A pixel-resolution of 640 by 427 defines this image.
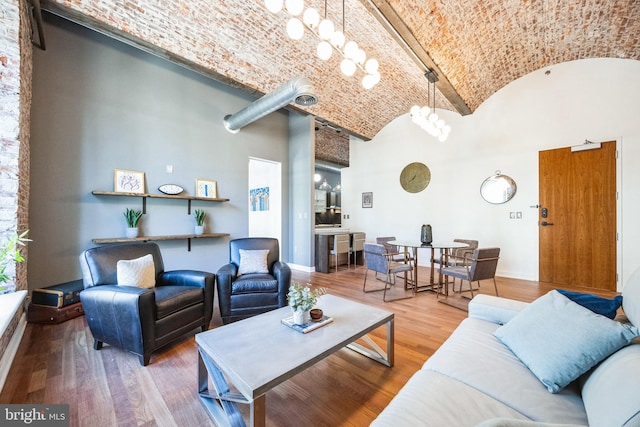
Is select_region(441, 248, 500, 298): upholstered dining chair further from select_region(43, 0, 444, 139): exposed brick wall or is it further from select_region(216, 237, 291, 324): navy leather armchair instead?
select_region(43, 0, 444, 139): exposed brick wall

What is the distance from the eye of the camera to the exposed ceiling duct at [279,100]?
3.22 meters

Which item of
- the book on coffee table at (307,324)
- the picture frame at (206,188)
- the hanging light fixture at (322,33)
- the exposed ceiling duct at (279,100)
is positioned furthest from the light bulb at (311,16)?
the picture frame at (206,188)

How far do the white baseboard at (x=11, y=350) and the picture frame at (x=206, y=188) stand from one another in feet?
7.67

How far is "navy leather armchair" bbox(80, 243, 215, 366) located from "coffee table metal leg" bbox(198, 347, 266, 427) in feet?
2.24

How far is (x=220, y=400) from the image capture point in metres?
1.46

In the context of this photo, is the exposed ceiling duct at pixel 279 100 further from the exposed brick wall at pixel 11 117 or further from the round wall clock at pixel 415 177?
the round wall clock at pixel 415 177

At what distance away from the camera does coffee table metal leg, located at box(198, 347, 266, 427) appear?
1.17m

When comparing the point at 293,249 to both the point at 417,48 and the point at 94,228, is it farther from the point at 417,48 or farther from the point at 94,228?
the point at 417,48

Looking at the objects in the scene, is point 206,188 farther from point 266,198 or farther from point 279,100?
point 266,198

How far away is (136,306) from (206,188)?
2644mm

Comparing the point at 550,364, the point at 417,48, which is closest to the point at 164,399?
the point at 550,364

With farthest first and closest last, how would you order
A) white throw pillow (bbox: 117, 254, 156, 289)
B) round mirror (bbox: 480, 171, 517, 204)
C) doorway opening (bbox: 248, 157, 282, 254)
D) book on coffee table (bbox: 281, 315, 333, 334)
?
doorway opening (bbox: 248, 157, 282, 254), round mirror (bbox: 480, 171, 517, 204), white throw pillow (bbox: 117, 254, 156, 289), book on coffee table (bbox: 281, 315, 333, 334)

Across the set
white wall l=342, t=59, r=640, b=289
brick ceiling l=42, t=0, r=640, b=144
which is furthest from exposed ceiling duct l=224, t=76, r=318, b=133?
white wall l=342, t=59, r=640, b=289

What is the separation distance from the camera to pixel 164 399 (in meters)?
1.61
